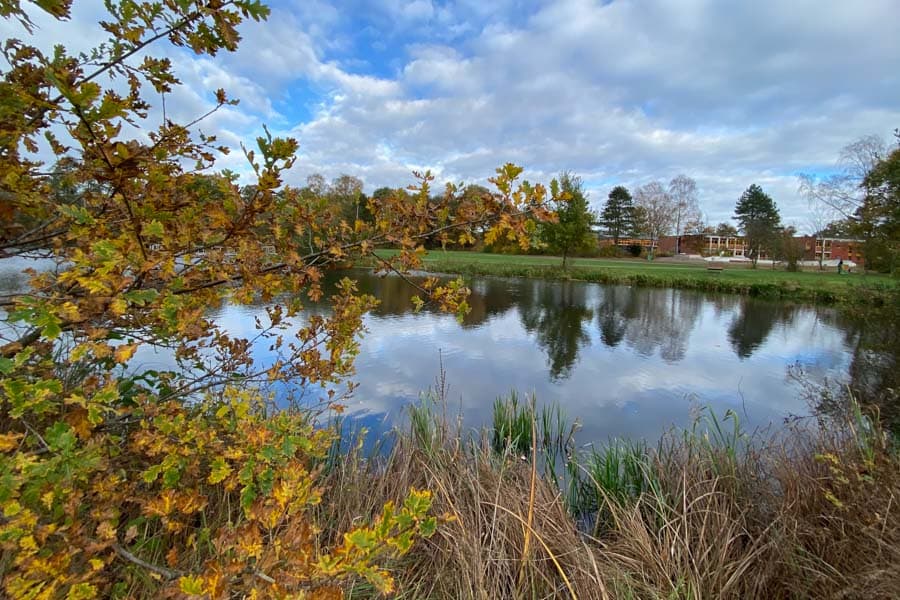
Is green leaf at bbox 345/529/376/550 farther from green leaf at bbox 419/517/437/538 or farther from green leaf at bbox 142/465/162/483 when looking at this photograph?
green leaf at bbox 142/465/162/483

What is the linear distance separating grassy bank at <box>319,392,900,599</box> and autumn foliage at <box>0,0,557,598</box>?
22.1 inches

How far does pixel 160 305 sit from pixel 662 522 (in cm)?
298

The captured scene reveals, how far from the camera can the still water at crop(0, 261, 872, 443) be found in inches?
237

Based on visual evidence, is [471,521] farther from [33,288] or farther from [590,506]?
[33,288]

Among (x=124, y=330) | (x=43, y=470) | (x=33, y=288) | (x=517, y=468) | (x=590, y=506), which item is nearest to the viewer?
(x=43, y=470)

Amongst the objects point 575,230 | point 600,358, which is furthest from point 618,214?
point 600,358

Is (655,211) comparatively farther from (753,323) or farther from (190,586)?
(190,586)

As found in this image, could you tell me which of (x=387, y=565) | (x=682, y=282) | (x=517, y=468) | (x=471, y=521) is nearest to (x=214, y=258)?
(x=387, y=565)

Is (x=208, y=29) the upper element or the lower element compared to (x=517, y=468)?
upper

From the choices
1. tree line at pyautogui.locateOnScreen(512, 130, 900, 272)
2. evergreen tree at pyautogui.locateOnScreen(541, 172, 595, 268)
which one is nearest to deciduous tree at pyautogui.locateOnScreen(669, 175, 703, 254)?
tree line at pyautogui.locateOnScreen(512, 130, 900, 272)

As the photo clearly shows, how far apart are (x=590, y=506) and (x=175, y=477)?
3.13 metres

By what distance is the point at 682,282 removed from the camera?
2259 cm

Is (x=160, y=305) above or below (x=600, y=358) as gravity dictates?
above

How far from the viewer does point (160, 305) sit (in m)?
1.31
